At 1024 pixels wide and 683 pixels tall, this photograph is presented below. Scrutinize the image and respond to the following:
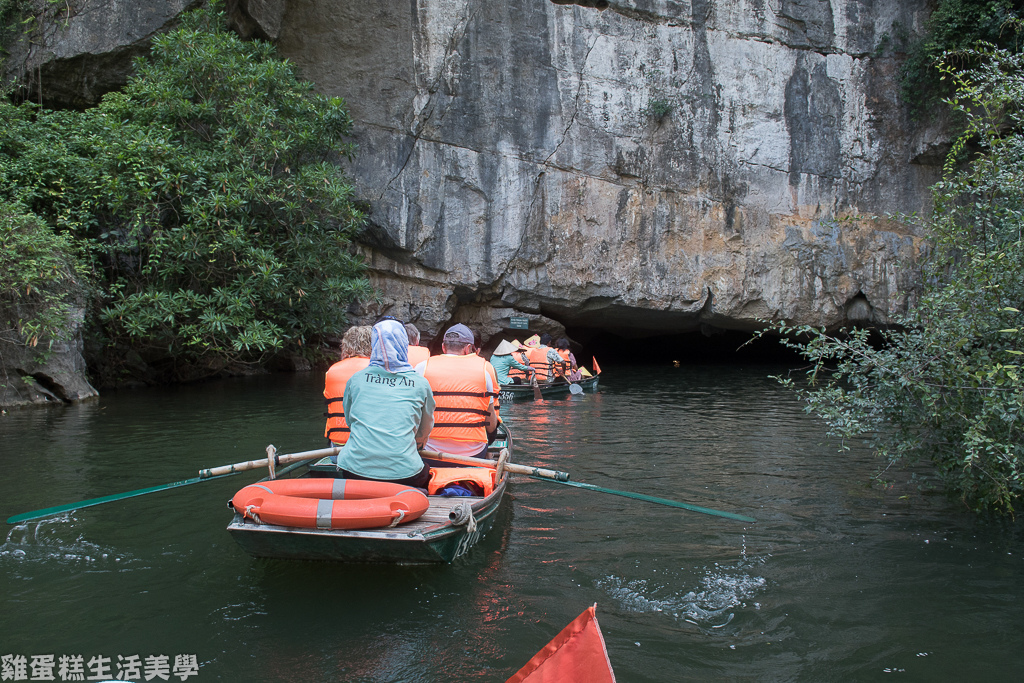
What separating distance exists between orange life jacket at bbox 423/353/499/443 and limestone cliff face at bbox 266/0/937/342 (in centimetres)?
1206

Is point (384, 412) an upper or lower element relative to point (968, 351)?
lower

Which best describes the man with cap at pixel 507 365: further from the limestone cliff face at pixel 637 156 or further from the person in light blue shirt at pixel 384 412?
the person in light blue shirt at pixel 384 412

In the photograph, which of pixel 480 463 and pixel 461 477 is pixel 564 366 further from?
pixel 461 477

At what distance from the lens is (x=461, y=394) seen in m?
5.43

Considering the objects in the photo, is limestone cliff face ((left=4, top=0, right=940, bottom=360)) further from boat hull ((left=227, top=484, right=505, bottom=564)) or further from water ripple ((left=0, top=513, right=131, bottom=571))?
boat hull ((left=227, top=484, right=505, bottom=564))

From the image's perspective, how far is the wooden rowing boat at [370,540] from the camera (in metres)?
3.76

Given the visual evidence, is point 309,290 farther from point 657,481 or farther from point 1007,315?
point 1007,315

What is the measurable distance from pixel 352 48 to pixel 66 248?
8.81 m

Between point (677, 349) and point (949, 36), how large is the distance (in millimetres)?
15052

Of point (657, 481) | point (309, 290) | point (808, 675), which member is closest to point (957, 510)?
point (657, 481)

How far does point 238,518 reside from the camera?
389 cm

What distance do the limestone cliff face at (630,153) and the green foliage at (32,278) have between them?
7337 mm

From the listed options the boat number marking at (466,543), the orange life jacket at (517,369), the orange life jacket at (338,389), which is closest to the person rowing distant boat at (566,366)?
the orange life jacket at (517,369)

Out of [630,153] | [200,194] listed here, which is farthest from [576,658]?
[630,153]
